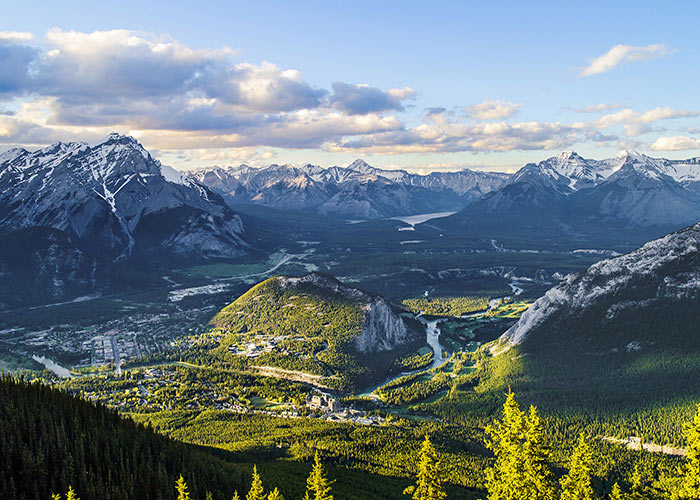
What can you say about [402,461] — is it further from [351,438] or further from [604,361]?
[604,361]

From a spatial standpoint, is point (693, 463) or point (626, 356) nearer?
point (693, 463)

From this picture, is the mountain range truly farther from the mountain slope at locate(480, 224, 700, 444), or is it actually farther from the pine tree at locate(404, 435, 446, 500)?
the pine tree at locate(404, 435, 446, 500)

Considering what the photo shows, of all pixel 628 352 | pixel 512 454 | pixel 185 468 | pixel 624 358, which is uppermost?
pixel 512 454

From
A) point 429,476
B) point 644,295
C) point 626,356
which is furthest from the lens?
point 644,295

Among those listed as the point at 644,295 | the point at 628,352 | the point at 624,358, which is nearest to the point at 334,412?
the point at 624,358

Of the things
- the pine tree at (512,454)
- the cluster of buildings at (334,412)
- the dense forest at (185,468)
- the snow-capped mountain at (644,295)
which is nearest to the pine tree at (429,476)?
the dense forest at (185,468)

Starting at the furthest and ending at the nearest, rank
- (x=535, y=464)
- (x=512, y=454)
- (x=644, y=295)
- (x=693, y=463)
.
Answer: (x=644, y=295) < (x=512, y=454) < (x=535, y=464) < (x=693, y=463)

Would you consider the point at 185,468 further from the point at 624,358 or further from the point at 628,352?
the point at 628,352

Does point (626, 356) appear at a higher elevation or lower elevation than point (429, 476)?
lower
